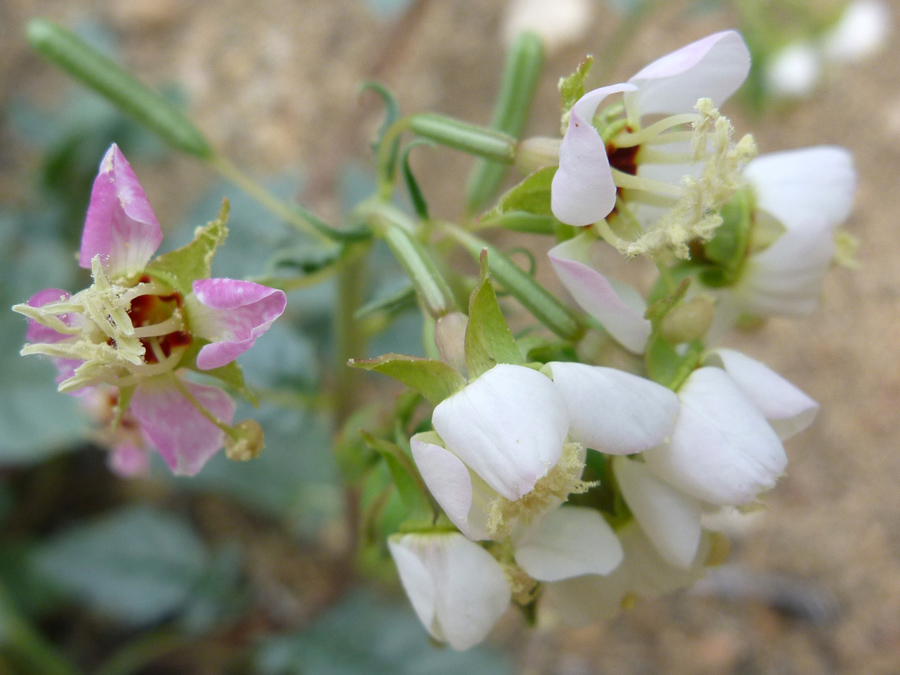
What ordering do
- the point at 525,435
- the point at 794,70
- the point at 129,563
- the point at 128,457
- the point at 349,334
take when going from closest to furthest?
the point at 525,435 → the point at 128,457 → the point at 349,334 → the point at 129,563 → the point at 794,70

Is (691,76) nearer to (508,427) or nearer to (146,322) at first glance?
(508,427)

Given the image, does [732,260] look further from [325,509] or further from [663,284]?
[325,509]

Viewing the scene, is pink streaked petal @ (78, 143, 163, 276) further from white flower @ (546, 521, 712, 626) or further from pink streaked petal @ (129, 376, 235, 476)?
white flower @ (546, 521, 712, 626)

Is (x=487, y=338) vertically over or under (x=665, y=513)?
over

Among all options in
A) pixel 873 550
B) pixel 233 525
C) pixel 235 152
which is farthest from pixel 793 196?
pixel 235 152

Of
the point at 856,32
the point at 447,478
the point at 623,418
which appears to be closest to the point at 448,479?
the point at 447,478

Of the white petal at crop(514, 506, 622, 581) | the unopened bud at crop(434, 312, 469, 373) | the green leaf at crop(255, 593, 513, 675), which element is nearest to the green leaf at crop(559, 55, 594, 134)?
the unopened bud at crop(434, 312, 469, 373)
